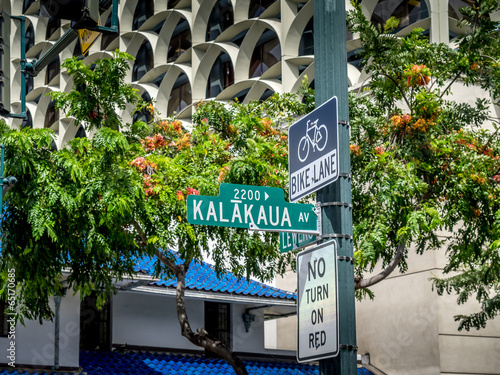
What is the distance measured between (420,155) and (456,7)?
506 inches

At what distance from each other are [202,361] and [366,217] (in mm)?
7534

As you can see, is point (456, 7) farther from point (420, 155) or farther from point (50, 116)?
point (50, 116)

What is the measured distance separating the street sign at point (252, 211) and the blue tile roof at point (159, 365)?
12439 millimetres

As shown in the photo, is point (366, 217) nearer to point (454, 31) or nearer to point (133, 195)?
point (133, 195)

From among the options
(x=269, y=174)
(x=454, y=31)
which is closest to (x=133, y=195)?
(x=269, y=174)

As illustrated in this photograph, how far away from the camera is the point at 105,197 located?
13.4 meters

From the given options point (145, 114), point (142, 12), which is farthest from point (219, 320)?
point (142, 12)

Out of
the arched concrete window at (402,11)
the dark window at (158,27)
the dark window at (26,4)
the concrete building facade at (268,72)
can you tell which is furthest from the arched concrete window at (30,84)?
the arched concrete window at (402,11)

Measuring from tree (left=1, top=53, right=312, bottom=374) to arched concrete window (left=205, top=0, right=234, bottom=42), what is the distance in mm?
19310

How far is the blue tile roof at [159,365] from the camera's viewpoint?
766 inches

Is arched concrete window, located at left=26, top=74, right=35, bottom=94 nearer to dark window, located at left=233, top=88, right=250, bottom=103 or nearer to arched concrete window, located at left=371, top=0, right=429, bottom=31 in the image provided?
dark window, located at left=233, top=88, right=250, bottom=103

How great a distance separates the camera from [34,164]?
44.5ft

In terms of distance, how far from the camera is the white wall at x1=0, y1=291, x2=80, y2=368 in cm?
1831

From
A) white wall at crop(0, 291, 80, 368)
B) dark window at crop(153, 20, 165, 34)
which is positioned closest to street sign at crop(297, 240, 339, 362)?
white wall at crop(0, 291, 80, 368)
